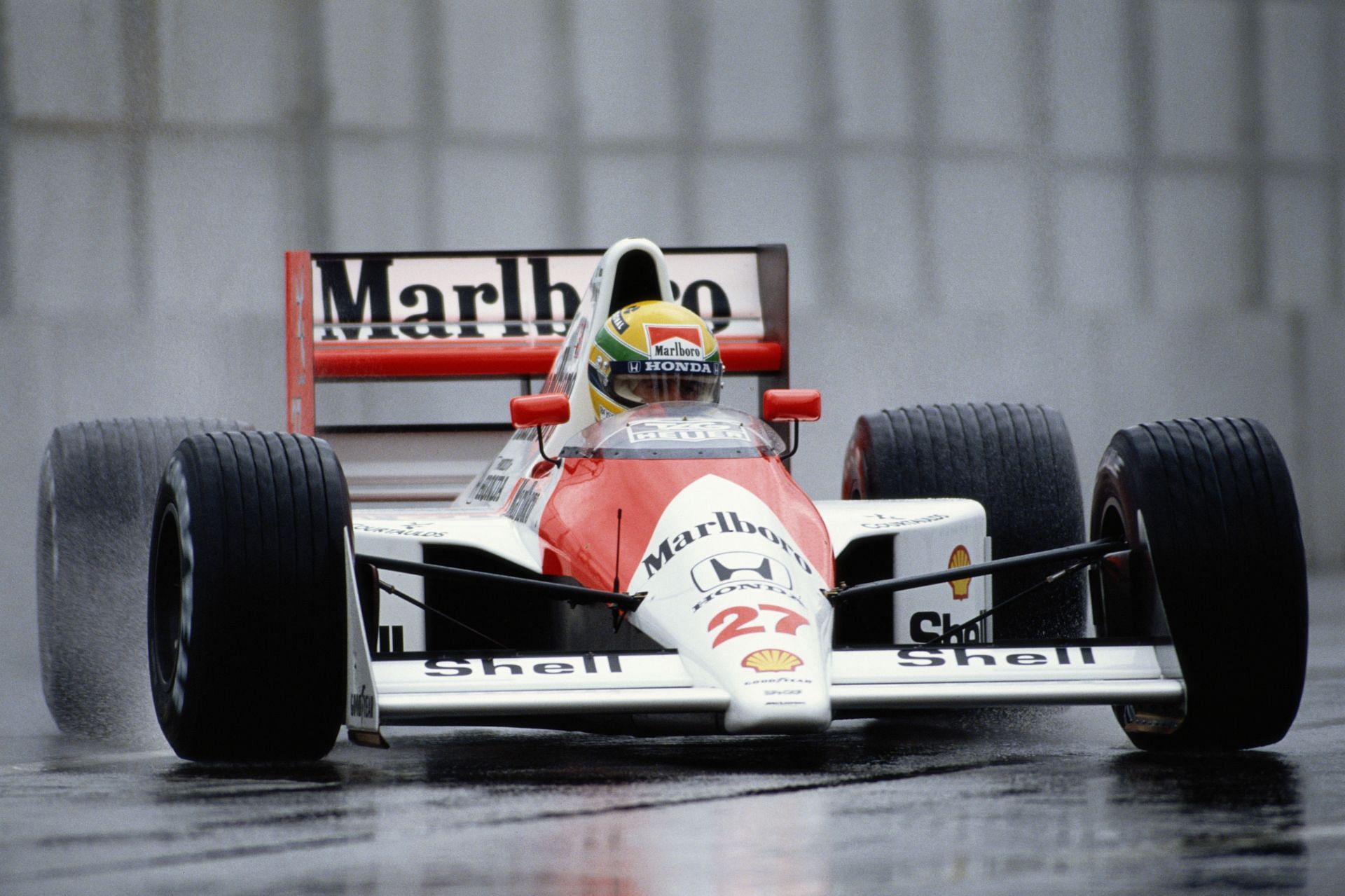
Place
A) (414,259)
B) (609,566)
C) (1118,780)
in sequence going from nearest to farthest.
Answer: (1118,780), (609,566), (414,259)

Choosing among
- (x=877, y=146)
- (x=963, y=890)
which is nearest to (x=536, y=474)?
(x=963, y=890)

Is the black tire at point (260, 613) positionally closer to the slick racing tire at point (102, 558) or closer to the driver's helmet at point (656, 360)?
the driver's helmet at point (656, 360)

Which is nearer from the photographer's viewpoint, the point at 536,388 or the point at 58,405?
the point at 536,388

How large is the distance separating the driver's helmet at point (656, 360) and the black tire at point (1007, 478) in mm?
1022

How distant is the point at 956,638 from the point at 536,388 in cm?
401

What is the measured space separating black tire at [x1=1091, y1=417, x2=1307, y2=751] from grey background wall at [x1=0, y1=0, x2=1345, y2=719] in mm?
7579

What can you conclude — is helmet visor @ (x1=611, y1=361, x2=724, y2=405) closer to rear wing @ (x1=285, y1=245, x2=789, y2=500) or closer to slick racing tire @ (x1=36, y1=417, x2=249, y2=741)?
slick racing tire @ (x1=36, y1=417, x2=249, y2=741)

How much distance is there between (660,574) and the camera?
4.94 meters

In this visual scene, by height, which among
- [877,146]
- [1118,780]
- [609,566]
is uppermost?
[877,146]

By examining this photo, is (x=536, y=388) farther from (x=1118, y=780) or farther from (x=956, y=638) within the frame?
(x=1118, y=780)

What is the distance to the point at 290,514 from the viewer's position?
15.3 feet

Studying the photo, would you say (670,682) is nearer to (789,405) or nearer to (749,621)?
(749,621)

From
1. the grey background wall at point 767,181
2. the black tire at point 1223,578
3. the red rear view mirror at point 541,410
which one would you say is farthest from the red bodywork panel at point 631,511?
the grey background wall at point 767,181

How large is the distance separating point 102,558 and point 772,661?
3.10 meters
